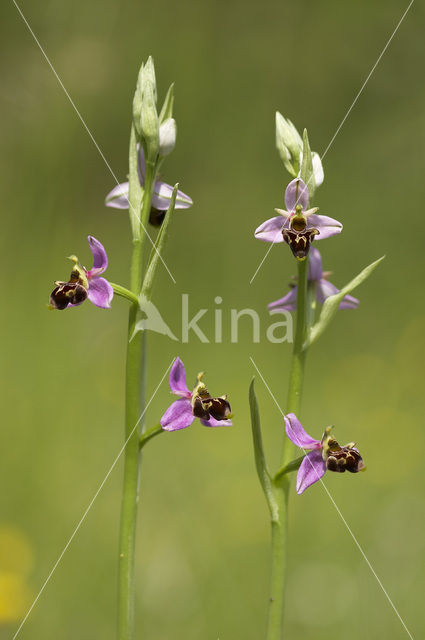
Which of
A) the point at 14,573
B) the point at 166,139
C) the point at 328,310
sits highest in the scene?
the point at 166,139

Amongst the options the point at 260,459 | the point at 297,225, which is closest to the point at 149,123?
the point at 297,225

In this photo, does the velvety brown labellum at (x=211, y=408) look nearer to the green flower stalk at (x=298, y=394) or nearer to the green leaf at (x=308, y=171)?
the green flower stalk at (x=298, y=394)

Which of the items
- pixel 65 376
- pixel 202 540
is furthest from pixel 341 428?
pixel 65 376

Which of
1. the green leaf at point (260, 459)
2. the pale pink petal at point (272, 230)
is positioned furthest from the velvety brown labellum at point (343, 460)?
the pale pink petal at point (272, 230)

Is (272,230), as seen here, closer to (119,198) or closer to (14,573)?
(119,198)

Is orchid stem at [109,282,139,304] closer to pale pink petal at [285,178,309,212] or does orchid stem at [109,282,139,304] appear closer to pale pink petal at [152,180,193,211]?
pale pink petal at [152,180,193,211]

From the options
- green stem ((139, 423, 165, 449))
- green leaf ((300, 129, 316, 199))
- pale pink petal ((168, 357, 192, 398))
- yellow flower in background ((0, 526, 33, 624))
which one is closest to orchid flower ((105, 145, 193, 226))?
green leaf ((300, 129, 316, 199))
